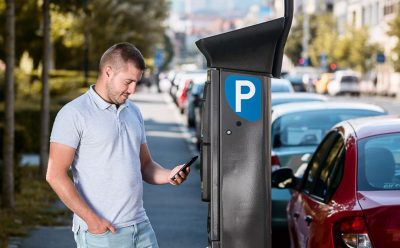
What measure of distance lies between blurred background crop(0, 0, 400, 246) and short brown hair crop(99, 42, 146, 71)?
60 cm

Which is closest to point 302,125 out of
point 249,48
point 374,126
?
point 374,126

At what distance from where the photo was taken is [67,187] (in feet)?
17.3

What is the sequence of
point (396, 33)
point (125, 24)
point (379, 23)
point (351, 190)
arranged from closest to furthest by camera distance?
point (351, 190)
point (125, 24)
point (396, 33)
point (379, 23)

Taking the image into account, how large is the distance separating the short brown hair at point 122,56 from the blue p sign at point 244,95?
43cm

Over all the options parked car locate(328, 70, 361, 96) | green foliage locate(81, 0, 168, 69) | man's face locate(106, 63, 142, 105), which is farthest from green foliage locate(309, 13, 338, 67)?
man's face locate(106, 63, 142, 105)

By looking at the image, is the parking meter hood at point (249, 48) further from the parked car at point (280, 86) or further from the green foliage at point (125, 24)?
the green foliage at point (125, 24)

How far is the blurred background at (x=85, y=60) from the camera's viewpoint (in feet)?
44.5

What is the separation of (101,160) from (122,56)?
1.62 feet

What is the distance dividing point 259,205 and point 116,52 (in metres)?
0.98

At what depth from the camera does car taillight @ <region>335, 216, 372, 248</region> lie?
5.79 metres

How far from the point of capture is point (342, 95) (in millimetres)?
73375

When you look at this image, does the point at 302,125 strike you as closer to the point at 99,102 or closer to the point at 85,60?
the point at 99,102

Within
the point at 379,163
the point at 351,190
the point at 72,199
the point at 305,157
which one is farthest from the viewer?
the point at 305,157

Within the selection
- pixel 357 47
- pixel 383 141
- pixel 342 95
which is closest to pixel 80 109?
pixel 383 141
